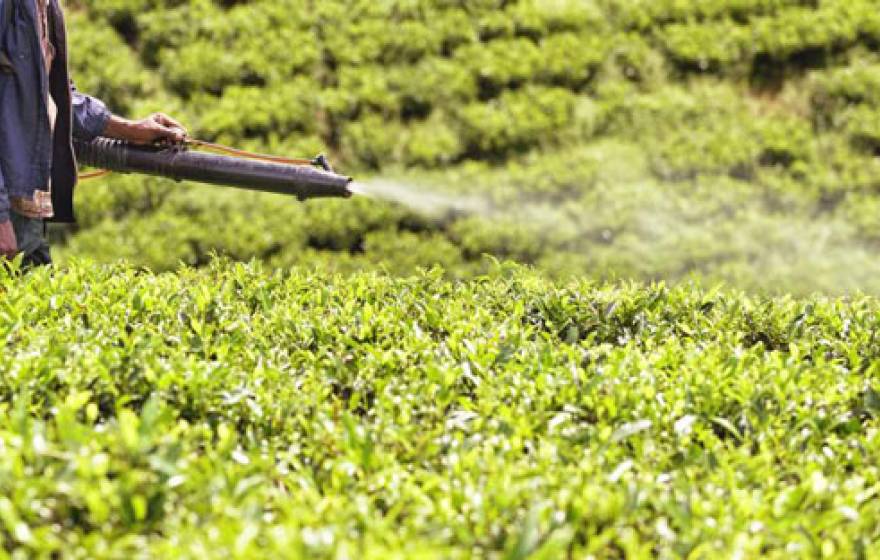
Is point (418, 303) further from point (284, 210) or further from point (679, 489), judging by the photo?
point (284, 210)

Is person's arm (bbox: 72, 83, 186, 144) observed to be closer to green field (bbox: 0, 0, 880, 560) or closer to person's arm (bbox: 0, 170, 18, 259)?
green field (bbox: 0, 0, 880, 560)

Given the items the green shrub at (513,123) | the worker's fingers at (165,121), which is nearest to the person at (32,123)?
the worker's fingers at (165,121)

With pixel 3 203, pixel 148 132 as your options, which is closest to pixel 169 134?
pixel 148 132

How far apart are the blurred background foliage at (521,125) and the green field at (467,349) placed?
3 centimetres

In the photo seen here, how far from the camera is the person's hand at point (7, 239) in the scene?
12.7ft

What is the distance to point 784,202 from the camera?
8.29m

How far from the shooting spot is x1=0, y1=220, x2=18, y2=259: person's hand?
388 cm

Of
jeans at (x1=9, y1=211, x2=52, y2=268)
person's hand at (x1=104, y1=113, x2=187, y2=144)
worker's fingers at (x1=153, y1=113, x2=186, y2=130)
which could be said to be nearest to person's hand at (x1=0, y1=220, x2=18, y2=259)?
jeans at (x1=9, y1=211, x2=52, y2=268)

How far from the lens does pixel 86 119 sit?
14.9 ft

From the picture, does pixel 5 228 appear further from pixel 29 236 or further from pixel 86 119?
pixel 86 119

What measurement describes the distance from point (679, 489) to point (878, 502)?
0.47 meters

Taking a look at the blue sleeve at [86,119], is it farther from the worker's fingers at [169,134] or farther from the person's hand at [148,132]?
the worker's fingers at [169,134]

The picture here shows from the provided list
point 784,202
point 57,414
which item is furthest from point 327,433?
point 784,202

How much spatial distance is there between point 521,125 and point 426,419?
6.00 meters
